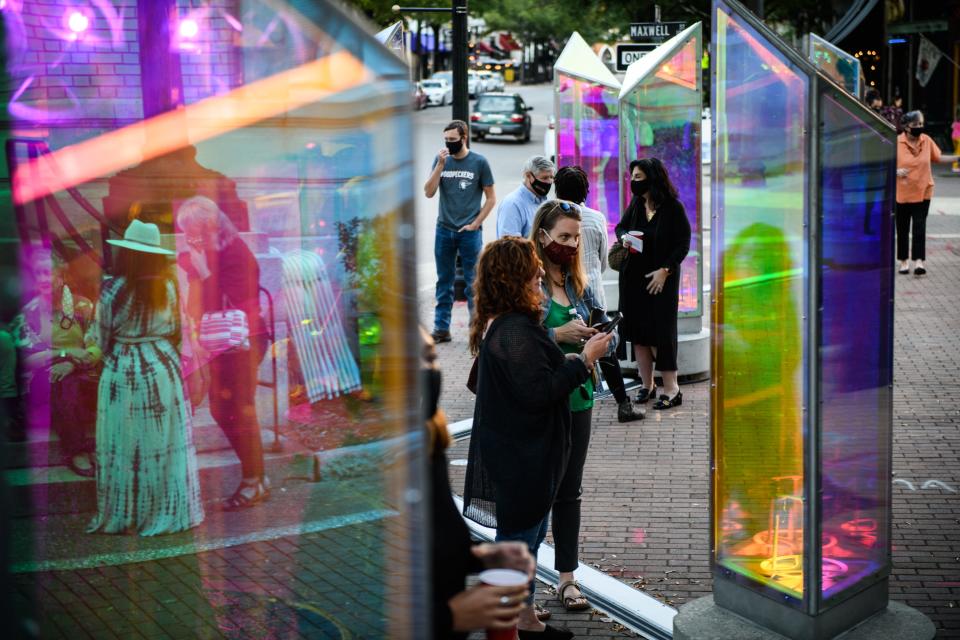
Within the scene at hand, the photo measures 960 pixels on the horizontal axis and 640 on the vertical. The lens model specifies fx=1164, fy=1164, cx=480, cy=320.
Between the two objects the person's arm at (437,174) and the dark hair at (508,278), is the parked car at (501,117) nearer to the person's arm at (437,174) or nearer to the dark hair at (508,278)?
the person's arm at (437,174)

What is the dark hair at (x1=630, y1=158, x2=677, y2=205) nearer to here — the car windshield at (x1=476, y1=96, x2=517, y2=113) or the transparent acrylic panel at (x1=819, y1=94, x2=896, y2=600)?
the transparent acrylic panel at (x1=819, y1=94, x2=896, y2=600)

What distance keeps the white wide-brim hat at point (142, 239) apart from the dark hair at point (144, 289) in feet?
0.10

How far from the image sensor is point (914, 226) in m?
13.2

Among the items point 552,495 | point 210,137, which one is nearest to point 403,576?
point 210,137

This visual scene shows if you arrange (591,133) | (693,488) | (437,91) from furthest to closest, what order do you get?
(437,91) < (591,133) < (693,488)

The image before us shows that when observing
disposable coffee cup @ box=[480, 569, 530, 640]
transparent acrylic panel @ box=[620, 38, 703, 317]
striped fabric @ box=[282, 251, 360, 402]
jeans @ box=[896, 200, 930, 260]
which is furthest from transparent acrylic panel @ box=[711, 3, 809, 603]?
jeans @ box=[896, 200, 930, 260]

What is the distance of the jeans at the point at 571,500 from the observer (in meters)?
4.78

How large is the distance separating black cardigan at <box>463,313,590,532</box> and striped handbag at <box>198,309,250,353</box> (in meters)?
2.08

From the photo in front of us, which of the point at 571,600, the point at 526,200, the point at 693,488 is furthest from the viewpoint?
the point at 526,200

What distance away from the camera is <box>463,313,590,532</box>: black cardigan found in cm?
417

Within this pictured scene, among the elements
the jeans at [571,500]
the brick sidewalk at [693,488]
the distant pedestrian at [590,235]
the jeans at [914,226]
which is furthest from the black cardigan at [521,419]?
the jeans at [914,226]

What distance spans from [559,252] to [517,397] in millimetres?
1040

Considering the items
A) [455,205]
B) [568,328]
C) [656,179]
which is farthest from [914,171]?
[568,328]

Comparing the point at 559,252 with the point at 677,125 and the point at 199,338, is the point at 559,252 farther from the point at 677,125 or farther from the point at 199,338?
the point at 677,125
